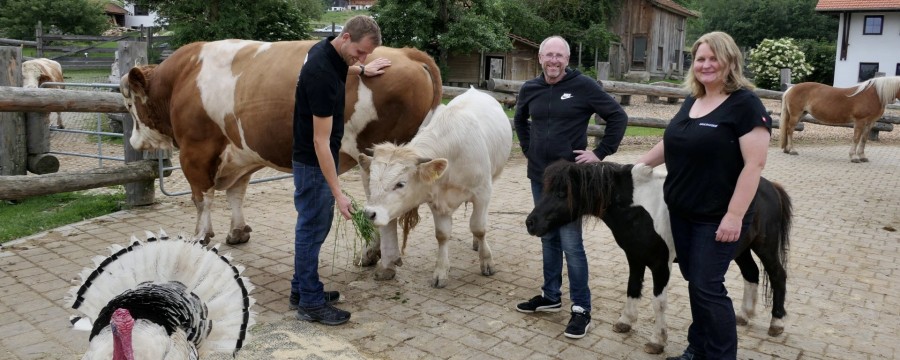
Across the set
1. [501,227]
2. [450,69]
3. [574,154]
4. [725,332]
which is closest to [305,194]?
[574,154]

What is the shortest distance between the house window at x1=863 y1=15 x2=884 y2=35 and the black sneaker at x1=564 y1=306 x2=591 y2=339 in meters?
33.8

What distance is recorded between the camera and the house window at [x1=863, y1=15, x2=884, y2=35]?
3052cm

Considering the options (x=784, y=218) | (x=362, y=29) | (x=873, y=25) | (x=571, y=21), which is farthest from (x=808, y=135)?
(x=873, y=25)

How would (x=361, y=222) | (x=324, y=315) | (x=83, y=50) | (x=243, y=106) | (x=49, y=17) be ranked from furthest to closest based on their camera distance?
(x=49, y=17) < (x=83, y=50) < (x=243, y=106) < (x=361, y=222) < (x=324, y=315)

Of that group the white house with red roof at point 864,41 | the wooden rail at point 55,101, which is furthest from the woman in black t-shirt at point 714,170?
the white house with red roof at point 864,41

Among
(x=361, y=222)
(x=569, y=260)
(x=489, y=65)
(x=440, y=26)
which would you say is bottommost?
(x=569, y=260)

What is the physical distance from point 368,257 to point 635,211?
245 cm

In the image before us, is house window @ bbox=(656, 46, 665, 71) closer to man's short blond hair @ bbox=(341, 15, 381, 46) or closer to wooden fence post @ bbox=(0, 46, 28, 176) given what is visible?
wooden fence post @ bbox=(0, 46, 28, 176)

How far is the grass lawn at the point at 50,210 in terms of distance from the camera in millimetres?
6134

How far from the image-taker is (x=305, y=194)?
154 inches

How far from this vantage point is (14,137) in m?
7.26

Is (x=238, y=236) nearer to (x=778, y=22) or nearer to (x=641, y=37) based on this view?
(x=641, y=37)

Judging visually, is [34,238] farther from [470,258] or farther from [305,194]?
[470,258]

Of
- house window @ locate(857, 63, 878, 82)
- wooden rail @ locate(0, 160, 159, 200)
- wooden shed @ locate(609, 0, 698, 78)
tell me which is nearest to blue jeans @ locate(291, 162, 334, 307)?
wooden rail @ locate(0, 160, 159, 200)
